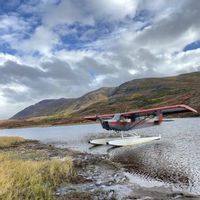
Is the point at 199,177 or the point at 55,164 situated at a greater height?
the point at 55,164

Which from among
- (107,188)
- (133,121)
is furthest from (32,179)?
(133,121)

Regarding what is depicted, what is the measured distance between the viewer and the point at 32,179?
11.4 meters

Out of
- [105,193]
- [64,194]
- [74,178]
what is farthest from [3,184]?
[74,178]

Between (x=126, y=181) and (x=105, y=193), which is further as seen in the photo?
(x=126, y=181)

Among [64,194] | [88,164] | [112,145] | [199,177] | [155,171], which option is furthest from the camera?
[112,145]

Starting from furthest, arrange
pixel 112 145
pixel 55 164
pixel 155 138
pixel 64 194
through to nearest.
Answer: pixel 155 138, pixel 112 145, pixel 55 164, pixel 64 194

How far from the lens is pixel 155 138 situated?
32.1 meters

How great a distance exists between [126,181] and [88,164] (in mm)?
4932

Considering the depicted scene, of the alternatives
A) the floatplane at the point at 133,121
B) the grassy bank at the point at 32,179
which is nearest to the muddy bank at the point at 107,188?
the grassy bank at the point at 32,179

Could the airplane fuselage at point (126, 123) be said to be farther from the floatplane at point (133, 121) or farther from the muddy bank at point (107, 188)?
the muddy bank at point (107, 188)

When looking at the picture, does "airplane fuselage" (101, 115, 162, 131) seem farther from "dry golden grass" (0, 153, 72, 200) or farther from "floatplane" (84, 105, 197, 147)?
"dry golden grass" (0, 153, 72, 200)

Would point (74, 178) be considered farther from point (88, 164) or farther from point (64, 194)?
point (88, 164)

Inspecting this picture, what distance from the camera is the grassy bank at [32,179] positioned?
9.82 meters

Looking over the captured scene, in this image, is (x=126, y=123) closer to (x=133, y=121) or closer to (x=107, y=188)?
(x=133, y=121)
